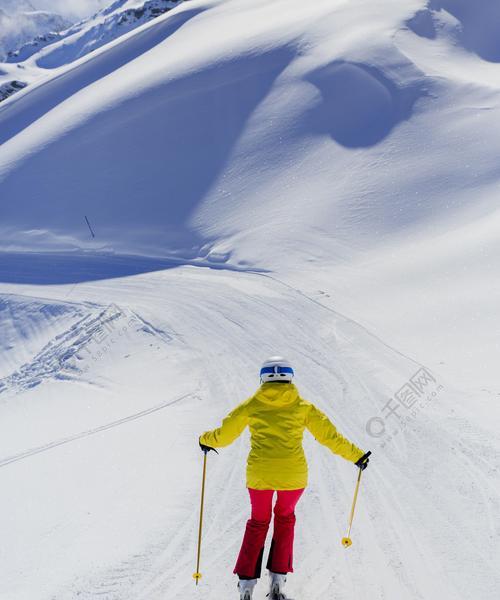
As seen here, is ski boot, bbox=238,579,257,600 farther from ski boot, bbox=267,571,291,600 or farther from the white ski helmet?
the white ski helmet

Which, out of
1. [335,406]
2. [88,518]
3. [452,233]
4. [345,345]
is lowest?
[452,233]

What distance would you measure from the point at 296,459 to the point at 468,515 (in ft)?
8.07

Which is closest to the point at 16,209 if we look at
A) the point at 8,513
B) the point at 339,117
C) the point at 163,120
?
the point at 163,120

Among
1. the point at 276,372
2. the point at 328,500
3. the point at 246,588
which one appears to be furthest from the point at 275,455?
the point at 328,500

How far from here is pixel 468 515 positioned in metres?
5.55

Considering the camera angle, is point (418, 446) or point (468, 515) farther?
point (418, 446)

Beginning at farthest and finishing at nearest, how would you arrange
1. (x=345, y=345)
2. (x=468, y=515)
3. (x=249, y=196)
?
(x=249, y=196), (x=345, y=345), (x=468, y=515)

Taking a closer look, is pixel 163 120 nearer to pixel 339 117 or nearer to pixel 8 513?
pixel 339 117

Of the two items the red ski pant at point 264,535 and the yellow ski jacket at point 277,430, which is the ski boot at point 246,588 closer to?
the red ski pant at point 264,535

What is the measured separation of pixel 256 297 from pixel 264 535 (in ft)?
29.4

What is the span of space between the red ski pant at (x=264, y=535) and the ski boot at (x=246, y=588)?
36mm

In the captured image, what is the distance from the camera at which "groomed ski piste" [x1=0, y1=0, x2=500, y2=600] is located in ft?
17.9

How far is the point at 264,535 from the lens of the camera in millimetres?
4383

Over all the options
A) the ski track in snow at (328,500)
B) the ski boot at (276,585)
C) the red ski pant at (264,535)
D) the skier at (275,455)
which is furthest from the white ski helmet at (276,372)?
the ski track in snow at (328,500)
